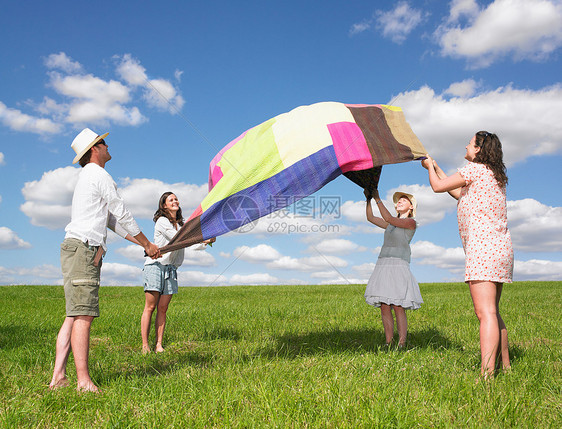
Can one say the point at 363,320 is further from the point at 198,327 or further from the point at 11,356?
the point at 11,356

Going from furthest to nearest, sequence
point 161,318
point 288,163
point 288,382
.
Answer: point 161,318 < point 288,163 < point 288,382

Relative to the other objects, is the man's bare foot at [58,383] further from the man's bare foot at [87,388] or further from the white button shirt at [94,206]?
the white button shirt at [94,206]

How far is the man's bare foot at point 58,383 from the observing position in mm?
4648

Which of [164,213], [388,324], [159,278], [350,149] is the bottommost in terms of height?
[388,324]

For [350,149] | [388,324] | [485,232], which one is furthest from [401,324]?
[350,149]

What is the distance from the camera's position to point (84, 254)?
459cm

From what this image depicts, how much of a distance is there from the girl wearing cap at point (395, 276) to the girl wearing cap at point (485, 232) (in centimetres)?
156

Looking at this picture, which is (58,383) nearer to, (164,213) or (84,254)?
(84,254)

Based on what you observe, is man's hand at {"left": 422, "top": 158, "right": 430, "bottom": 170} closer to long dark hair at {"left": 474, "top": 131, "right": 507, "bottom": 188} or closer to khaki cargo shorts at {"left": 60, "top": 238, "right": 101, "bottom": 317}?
long dark hair at {"left": 474, "top": 131, "right": 507, "bottom": 188}

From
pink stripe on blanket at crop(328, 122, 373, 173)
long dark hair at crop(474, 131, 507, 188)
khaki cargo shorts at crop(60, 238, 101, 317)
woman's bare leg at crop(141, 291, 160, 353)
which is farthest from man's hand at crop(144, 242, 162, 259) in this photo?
long dark hair at crop(474, 131, 507, 188)

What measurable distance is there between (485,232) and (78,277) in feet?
14.7

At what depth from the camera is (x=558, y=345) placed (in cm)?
687

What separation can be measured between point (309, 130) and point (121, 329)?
558 centimetres

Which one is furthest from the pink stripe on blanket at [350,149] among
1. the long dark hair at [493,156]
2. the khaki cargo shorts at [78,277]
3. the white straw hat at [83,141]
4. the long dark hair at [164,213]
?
the khaki cargo shorts at [78,277]
